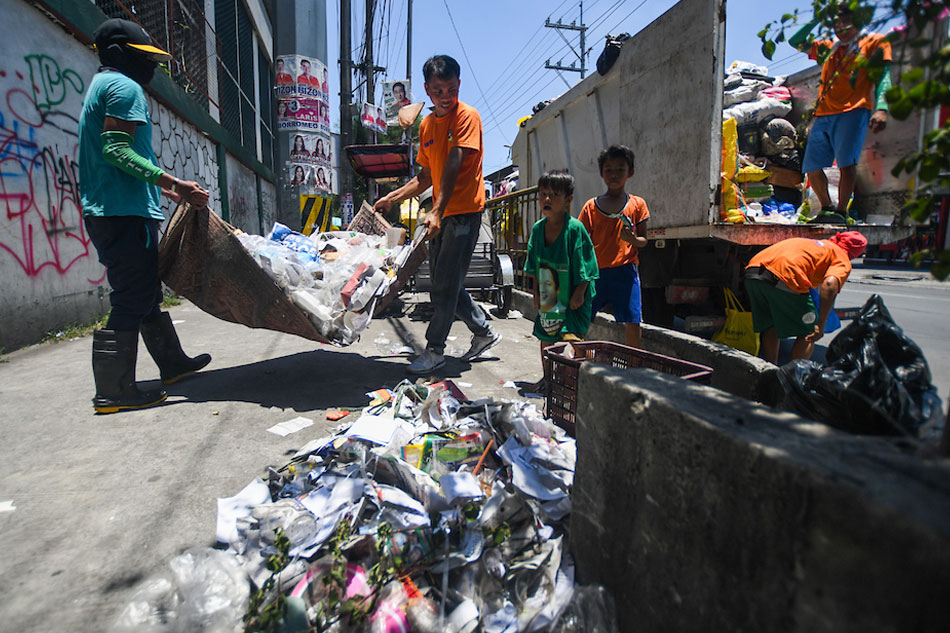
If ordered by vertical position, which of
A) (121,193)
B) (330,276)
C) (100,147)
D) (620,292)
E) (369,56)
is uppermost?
(369,56)

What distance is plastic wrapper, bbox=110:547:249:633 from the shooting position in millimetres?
1351

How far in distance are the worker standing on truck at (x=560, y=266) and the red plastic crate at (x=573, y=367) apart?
386 mm

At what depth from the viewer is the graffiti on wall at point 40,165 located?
166 inches

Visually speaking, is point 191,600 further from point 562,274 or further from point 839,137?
point 839,137

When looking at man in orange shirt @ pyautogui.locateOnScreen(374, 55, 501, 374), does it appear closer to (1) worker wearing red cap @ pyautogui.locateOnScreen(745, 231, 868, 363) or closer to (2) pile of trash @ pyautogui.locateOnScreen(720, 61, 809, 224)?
(1) worker wearing red cap @ pyautogui.locateOnScreen(745, 231, 868, 363)

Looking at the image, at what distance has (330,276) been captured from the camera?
334 centimetres

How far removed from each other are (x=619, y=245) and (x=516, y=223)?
3.73m

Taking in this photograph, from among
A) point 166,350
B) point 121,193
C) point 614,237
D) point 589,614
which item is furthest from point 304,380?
point 589,614

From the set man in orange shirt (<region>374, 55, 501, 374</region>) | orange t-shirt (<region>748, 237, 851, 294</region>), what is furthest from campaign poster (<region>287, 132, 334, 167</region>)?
orange t-shirt (<region>748, 237, 851, 294</region>)

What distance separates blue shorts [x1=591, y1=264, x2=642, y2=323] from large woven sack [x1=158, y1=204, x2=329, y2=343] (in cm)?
190

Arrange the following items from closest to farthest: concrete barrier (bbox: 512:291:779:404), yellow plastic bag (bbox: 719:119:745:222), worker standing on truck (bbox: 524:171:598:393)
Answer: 1. concrete barrier (bbox: 512:291:779:404)
2. worker standing on truck (bbox: 524:171:598:393)
3. yellow plastic bag (bbox: 719:119:745:222)

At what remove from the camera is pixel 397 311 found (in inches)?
263

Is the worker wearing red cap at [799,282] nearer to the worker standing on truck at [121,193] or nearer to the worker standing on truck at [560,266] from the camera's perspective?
the worker standing on truck at [560,266]

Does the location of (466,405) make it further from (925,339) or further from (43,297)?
(925,339)
